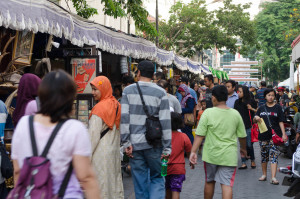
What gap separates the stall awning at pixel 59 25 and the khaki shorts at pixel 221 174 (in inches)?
124

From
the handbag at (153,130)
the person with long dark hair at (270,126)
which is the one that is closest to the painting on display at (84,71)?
the person with long dark hair at (270,126)

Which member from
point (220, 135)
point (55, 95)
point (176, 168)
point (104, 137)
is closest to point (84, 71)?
point (104, 137)

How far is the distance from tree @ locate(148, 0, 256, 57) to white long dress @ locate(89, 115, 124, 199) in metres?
27.4

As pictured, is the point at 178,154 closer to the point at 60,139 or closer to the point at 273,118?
the point at 273,118

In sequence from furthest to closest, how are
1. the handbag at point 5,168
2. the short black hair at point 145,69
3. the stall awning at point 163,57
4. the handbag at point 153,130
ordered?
the stall awning at point 163,57 < the short black hair at point 145,69 < the handbag at point 153,130 < the handbag at point 5,168

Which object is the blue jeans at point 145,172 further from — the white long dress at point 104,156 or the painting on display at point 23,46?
the painting on display at point 23,46

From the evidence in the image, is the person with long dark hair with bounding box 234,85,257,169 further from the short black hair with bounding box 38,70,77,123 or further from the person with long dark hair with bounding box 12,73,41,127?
the short black hair with bounding box 38,70,77,123

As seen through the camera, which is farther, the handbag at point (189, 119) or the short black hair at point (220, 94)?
the handbag at point (189, 119)

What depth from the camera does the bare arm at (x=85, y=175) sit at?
2.94 metres

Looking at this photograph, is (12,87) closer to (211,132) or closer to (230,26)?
(211,132)

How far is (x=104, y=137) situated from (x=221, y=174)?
1.53 m

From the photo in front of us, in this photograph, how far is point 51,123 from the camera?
2.97 metres

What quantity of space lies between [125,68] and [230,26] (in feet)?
93.3

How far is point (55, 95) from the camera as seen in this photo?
116 inches
